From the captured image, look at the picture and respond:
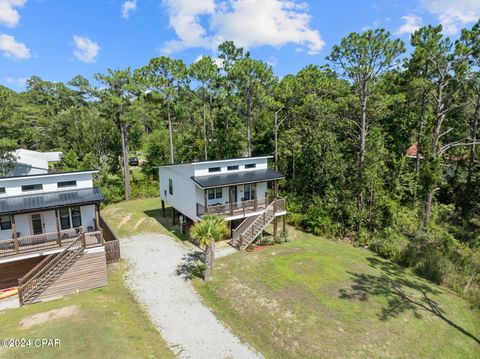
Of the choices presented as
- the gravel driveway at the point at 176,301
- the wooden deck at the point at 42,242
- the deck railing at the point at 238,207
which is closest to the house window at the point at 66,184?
the wooden deck at the point at 42,242

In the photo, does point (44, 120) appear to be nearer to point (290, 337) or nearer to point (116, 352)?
point (116, 352)

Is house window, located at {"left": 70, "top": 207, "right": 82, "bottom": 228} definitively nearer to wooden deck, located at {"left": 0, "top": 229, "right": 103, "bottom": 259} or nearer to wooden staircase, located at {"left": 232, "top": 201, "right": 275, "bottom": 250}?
wooden deck, located at {"left": 0, "top": 229, "right": 103, "bottom": 259}

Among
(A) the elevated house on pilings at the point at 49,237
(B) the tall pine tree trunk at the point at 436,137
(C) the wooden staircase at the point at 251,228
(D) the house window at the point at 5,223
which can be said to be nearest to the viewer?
(A) the elevated house on pilings at the point at 49,237

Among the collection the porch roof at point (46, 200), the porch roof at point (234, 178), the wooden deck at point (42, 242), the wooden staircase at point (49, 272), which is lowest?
the wooden staircase at point (49, 272)

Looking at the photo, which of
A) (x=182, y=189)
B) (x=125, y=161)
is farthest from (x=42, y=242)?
(x=125, y=161)

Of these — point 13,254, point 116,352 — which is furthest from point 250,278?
point 13,254

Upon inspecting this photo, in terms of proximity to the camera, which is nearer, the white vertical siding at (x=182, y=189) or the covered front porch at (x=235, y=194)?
the covered front porch at (x=235, y=194)

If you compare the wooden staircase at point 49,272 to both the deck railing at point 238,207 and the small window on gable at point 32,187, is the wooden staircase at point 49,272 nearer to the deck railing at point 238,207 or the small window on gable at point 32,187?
the small window on gable at point 32,187

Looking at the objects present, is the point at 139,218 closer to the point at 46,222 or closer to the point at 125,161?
the point at 125,161
